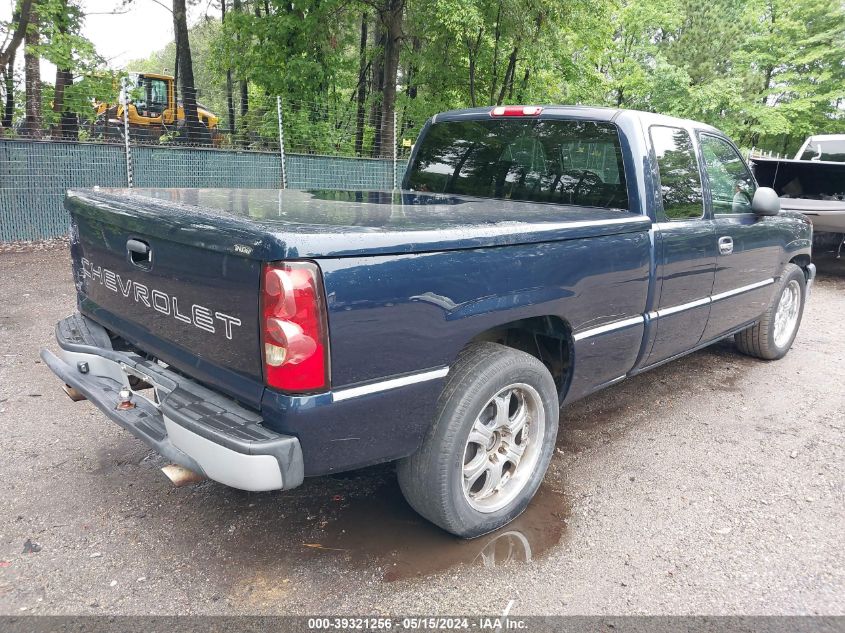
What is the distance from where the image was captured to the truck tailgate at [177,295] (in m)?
2.18

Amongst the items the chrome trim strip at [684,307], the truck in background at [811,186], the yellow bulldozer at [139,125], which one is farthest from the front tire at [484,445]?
the yellow bulldozer at [139,125]

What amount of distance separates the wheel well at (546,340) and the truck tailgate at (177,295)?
3.81 feet

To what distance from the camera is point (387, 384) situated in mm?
2275

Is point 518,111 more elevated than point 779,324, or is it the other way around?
point 518,111

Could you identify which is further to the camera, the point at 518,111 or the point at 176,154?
the point at 176,154

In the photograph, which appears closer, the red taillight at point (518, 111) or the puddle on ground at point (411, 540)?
the puddle on ground at point (411, 540)

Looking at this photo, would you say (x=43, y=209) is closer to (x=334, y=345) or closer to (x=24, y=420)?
(x=24, y=420)

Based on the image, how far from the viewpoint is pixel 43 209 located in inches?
387

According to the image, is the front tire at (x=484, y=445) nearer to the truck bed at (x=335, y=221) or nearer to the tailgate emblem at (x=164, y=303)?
the truck bed at (x=335, y=221)

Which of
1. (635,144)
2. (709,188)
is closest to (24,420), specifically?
(635,144)

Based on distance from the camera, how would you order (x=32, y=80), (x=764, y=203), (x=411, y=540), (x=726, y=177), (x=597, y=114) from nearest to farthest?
(x=411, y=540) → (x=597, y=114) → (x=764, y=203) → (x=726, y=177) → (x=32, y=80)

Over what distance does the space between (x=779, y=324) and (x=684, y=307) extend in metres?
2.49

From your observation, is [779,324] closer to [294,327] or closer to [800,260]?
[800,260]

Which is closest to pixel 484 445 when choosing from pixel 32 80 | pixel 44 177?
→ pixel 44 177
